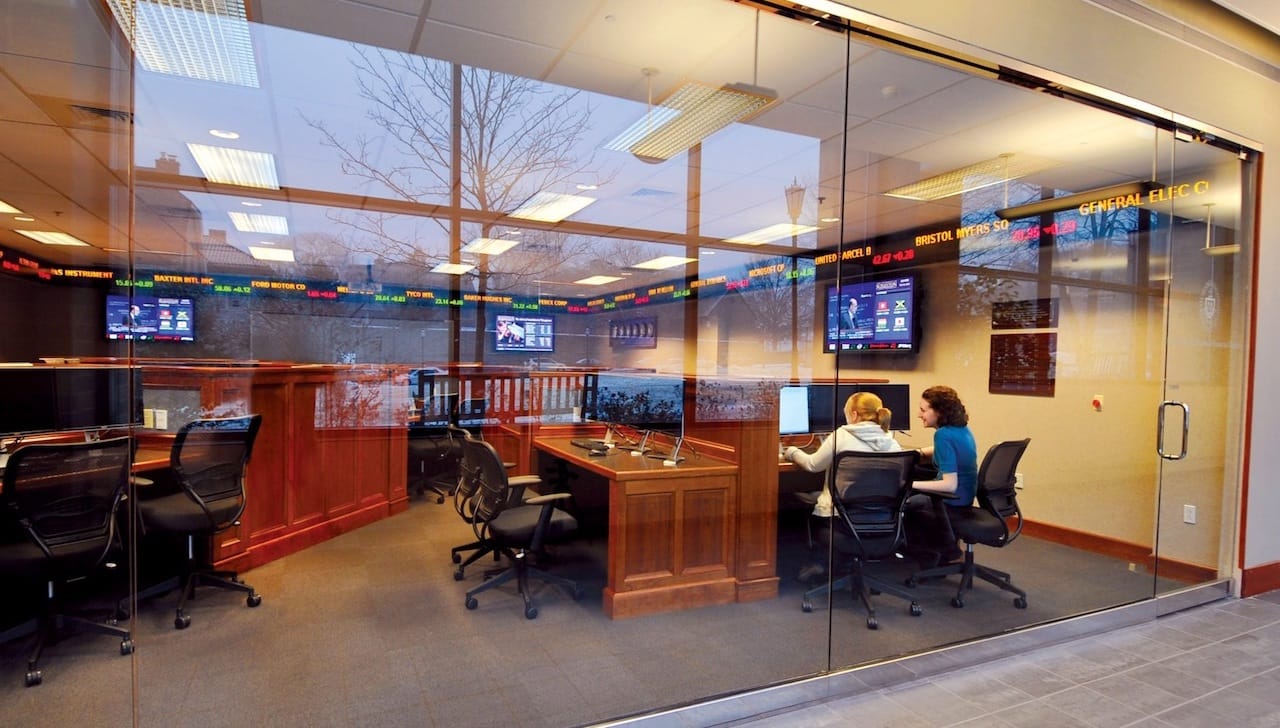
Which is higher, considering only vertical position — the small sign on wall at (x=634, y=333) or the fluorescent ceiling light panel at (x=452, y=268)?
the fluorescent ceiling light panel at (x=452, y=268)

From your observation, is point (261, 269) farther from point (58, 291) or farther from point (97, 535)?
point (58, 291)

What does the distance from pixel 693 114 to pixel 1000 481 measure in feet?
10.9

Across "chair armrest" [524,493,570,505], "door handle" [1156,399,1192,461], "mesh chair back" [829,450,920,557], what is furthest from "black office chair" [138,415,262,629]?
"door handle" [1156,399,1192,461]

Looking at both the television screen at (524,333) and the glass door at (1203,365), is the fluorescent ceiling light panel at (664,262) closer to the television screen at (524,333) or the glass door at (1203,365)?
the television screen at (524,333)

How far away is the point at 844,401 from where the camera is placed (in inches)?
173

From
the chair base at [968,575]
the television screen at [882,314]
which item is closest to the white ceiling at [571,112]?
the television screen at [882,314]

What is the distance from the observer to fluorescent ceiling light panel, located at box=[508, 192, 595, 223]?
5742 millimetres

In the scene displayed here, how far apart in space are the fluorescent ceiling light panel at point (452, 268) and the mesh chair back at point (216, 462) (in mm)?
2205

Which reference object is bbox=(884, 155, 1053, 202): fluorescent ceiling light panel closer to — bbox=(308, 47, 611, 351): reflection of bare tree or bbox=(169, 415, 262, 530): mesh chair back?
bbox=(308, 47, 611, 351): reflection of bare tree

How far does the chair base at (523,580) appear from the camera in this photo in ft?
10.3

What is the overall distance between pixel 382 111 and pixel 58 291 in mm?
7562

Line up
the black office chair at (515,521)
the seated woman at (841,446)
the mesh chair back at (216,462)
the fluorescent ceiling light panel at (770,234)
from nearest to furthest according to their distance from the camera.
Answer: the mesh chair back at (216,462) < the black office chair at (515,521) < the seated woman at (841,446) < the fluorescent ceiling light panel at (770,234)

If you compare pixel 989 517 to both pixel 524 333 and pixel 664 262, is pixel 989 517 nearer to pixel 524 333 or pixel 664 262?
pixel 524 333

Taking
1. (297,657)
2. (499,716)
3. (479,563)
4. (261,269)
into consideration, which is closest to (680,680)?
(499,716)
